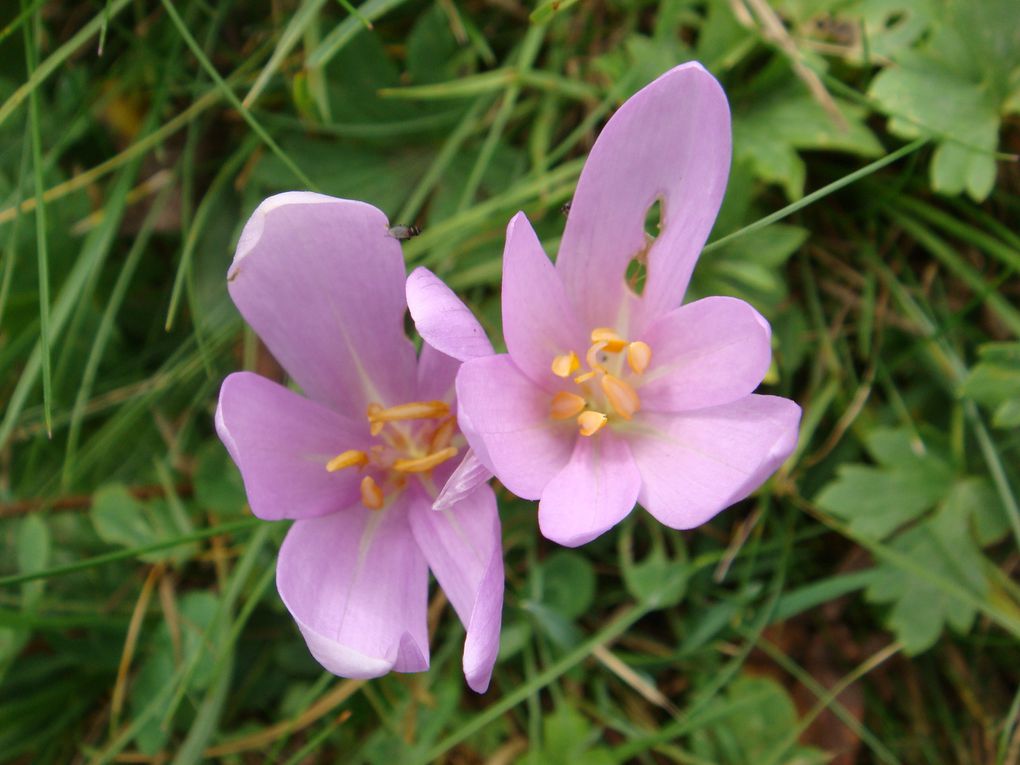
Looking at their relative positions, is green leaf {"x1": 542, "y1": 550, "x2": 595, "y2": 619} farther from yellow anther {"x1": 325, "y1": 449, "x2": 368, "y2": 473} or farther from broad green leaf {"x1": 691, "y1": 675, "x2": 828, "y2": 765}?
yellow anther {"x1": 325, "y1": 449, "x2": 368, "y2": 473}

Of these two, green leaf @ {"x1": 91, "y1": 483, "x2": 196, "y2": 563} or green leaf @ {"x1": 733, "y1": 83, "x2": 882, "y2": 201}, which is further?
green leaf @ {"x1": 91, "y1": 483, "x2": 196, "y2": 563}

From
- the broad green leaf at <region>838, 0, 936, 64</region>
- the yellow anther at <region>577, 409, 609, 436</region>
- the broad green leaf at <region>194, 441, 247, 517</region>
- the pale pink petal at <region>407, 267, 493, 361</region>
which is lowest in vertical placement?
the broad green leaf at <region>194, 441, 247, 517</region>

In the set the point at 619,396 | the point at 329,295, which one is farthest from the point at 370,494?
the point at 619,396

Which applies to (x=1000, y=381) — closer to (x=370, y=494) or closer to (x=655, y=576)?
(x=655, y=576)

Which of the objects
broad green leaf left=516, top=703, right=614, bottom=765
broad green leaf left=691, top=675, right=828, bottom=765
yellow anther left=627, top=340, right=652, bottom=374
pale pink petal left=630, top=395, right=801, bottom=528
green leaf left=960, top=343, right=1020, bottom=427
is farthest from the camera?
broad green leaf left=691, top=675, right=828, bottom=765

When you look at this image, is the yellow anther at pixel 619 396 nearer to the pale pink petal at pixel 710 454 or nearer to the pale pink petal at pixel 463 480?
the pale pink petal at pixel 710 454

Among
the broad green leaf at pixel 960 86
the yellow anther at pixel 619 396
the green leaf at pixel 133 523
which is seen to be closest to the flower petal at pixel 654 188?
the yellow anther at pixel 619 396

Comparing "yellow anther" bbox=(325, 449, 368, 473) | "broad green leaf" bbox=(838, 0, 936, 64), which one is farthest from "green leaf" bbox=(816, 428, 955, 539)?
"yellow anther" bbox=(325, 449, 368, 473)

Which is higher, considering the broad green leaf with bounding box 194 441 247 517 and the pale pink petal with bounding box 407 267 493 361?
the pale pink petal with bounding box 407 267 493 361
